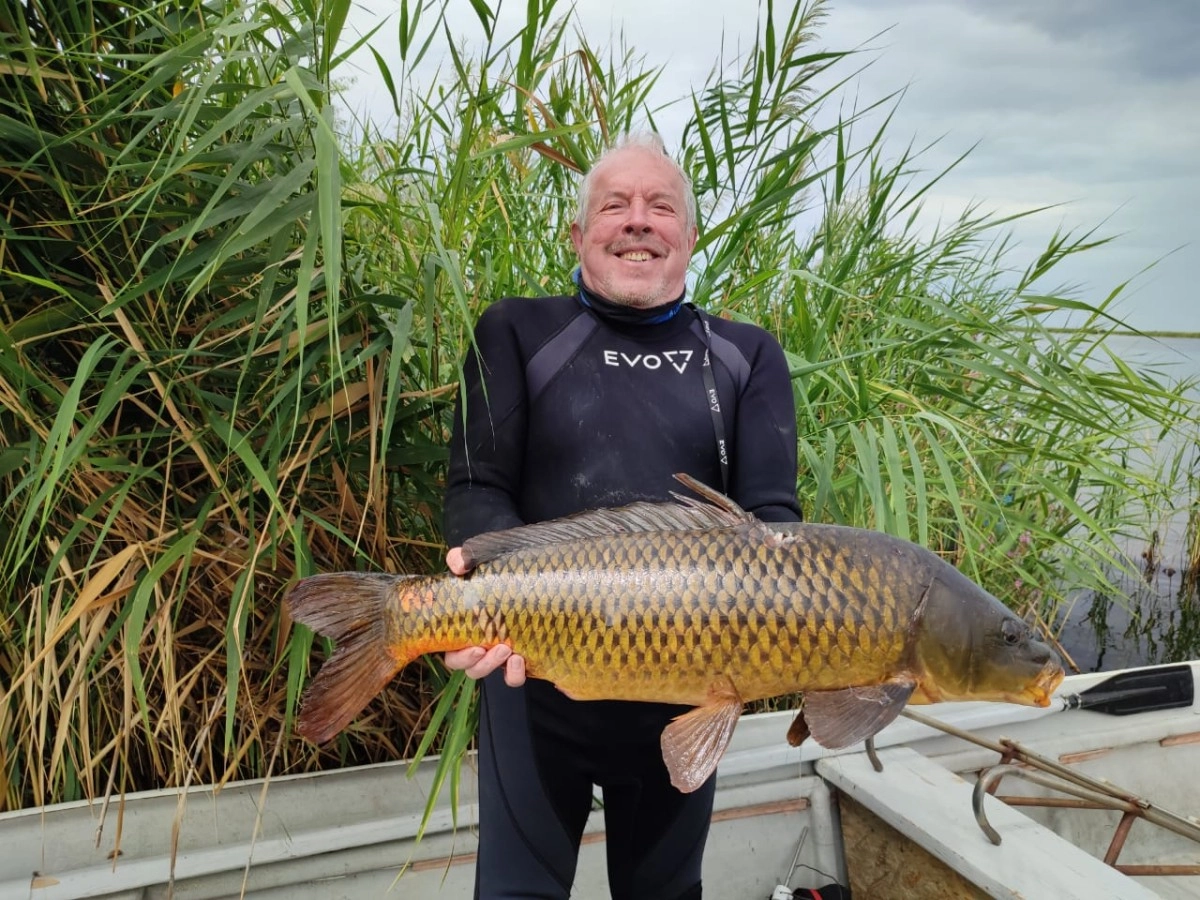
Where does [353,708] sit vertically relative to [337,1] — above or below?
below

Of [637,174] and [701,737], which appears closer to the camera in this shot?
[701,737]

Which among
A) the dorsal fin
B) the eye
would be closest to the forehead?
the dorsal fin

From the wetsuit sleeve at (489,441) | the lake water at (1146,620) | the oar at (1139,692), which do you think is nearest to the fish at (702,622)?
the wetsuit sleeve at (489,441)

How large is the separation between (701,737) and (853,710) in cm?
24

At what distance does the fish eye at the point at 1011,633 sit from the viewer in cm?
130

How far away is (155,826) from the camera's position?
197cm

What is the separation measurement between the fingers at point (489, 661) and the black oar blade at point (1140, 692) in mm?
2337

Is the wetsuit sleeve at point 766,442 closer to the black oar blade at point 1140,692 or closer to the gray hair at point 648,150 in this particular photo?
the gray hair at point 648,150

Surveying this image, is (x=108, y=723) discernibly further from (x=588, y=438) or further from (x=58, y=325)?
(x=588, y=438)

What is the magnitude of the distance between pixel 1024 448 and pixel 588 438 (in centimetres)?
173

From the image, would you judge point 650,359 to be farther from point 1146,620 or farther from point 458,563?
point 1146,620

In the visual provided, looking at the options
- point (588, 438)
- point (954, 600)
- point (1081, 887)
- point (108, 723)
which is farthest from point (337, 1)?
point (1081, 887)

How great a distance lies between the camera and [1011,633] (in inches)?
51.3

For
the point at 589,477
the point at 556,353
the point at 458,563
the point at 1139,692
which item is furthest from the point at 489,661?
the point at 1139,692
